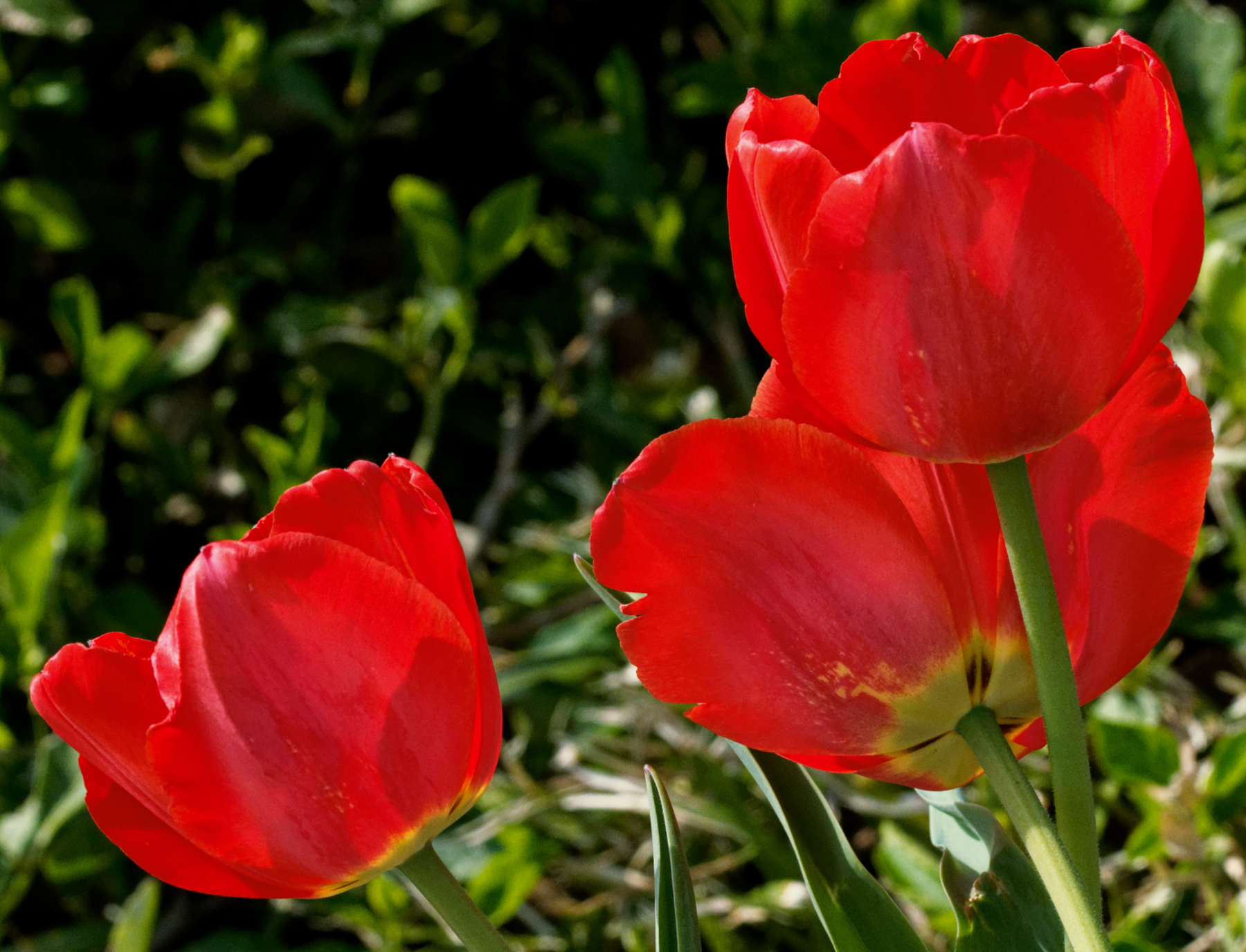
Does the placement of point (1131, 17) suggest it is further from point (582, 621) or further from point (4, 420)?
point (4, 420)

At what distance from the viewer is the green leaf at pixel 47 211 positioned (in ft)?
4.87

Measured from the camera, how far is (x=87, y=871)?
111 centimetres

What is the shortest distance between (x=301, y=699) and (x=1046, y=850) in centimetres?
21

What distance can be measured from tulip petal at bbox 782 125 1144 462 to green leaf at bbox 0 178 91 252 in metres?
1.36

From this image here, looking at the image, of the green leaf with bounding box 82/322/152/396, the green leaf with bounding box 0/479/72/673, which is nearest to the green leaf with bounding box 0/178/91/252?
→ the green leaf with bounding box 82/322/152/396

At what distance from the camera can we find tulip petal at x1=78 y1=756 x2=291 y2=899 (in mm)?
411

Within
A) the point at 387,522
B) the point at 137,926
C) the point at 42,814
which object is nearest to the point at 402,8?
the point at 42,814

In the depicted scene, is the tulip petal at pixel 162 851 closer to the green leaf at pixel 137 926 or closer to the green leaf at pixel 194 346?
the green leaf at pixel 137 926

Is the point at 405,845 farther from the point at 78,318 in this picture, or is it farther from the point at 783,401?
the point at 78,318

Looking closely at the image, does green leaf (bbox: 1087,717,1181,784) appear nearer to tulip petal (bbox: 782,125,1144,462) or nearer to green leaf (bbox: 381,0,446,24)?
tulip petal (bbox: 782,125,1144,462)

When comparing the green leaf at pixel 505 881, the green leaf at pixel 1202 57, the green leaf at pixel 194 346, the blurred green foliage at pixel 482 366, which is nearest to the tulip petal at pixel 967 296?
the blurred green foliage at pixel 482 366

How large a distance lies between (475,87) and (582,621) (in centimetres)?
84

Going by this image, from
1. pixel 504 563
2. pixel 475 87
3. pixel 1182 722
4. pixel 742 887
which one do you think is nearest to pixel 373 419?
pixel 504 563

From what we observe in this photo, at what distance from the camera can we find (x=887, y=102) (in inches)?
15.1
